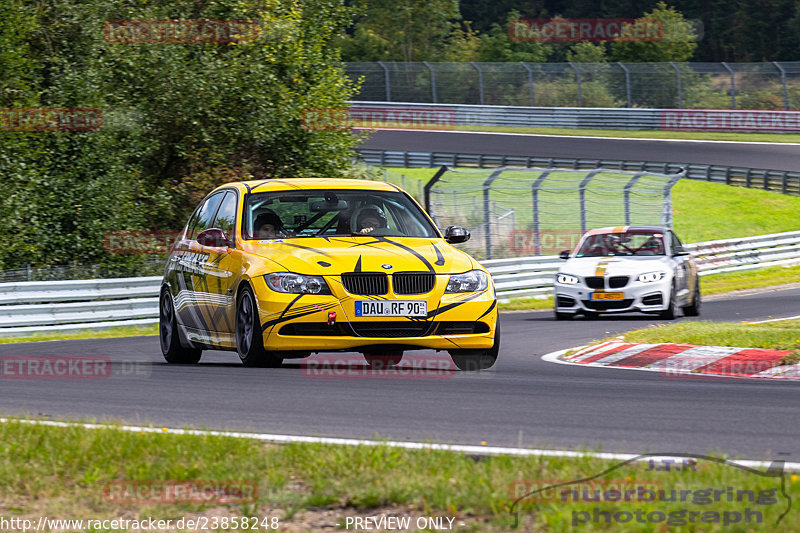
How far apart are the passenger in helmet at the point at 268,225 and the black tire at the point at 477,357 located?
1.84 meters

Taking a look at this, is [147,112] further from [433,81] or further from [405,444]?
[433,81]

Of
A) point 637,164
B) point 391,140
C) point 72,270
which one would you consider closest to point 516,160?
point 637,164

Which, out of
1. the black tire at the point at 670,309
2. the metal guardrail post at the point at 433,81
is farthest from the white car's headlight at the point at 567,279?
the metal guardrail post at the point at 433,81

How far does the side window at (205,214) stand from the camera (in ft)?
36.3

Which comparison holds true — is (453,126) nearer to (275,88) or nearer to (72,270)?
(275,88)

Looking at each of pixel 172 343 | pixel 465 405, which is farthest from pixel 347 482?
pixel 172 343

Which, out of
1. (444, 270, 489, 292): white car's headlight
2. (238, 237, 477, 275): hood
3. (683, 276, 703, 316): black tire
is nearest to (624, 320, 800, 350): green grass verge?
(444, 270, 489, 292): white car's headlight

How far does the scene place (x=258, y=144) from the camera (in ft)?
91.3

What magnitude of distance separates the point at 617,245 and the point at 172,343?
901 centimetres

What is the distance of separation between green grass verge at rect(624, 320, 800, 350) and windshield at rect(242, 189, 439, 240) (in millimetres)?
3120

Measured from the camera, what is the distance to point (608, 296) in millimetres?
17312

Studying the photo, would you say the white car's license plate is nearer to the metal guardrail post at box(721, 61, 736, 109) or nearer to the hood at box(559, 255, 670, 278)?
the hood at box(559, 255, 670, 278)

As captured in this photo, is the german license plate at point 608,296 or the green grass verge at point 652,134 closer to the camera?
the german license plate at point 608,296

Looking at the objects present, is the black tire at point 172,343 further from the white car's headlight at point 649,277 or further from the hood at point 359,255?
the white car's headlight at point 649,277
